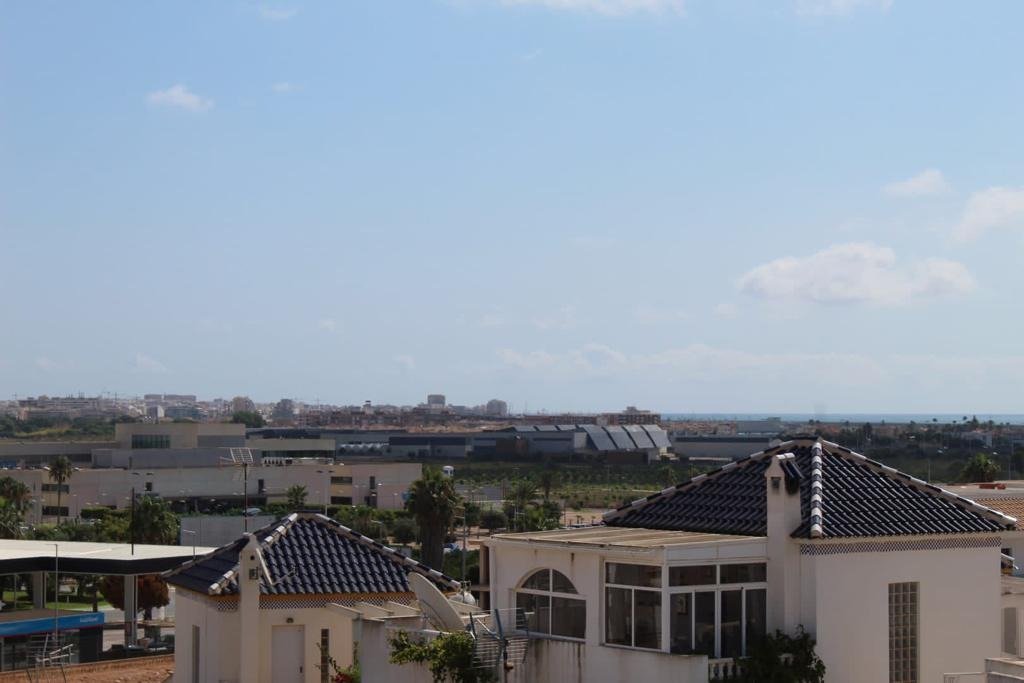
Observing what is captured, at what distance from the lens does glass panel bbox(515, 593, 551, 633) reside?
23.1m

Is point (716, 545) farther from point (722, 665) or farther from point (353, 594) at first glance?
point (353, 594)

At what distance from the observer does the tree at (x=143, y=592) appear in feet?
190

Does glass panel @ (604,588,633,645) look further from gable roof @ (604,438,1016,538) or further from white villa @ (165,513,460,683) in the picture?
white villa @ (165,513,460,683)

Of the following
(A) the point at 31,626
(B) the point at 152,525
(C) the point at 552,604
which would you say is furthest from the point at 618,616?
(B) the point at 152,525

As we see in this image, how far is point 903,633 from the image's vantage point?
22.3 m

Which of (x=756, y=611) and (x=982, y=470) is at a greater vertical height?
(x=756, y=611)

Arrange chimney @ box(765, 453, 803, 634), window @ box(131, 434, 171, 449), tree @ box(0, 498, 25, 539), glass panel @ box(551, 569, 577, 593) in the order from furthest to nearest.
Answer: window @ box(131, 434, 171, 449)
tree @ box(0, 498, 25, 539)
glass panel @ box(551, 569, 577, 593)
chimney @ box(765, 453, 803, 634)

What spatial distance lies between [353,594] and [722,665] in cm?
970

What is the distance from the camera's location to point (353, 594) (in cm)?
2791

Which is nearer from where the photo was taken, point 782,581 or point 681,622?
point 681,622

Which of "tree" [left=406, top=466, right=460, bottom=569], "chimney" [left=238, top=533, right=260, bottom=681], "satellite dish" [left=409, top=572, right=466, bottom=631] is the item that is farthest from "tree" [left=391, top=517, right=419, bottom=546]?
"satellite dish" [left=409, top=572, right=466, bottom=631]

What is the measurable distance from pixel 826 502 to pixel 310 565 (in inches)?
438

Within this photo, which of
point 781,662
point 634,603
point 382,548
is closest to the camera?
point 781,662

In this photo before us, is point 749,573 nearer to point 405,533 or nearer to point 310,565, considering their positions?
point 310,565
